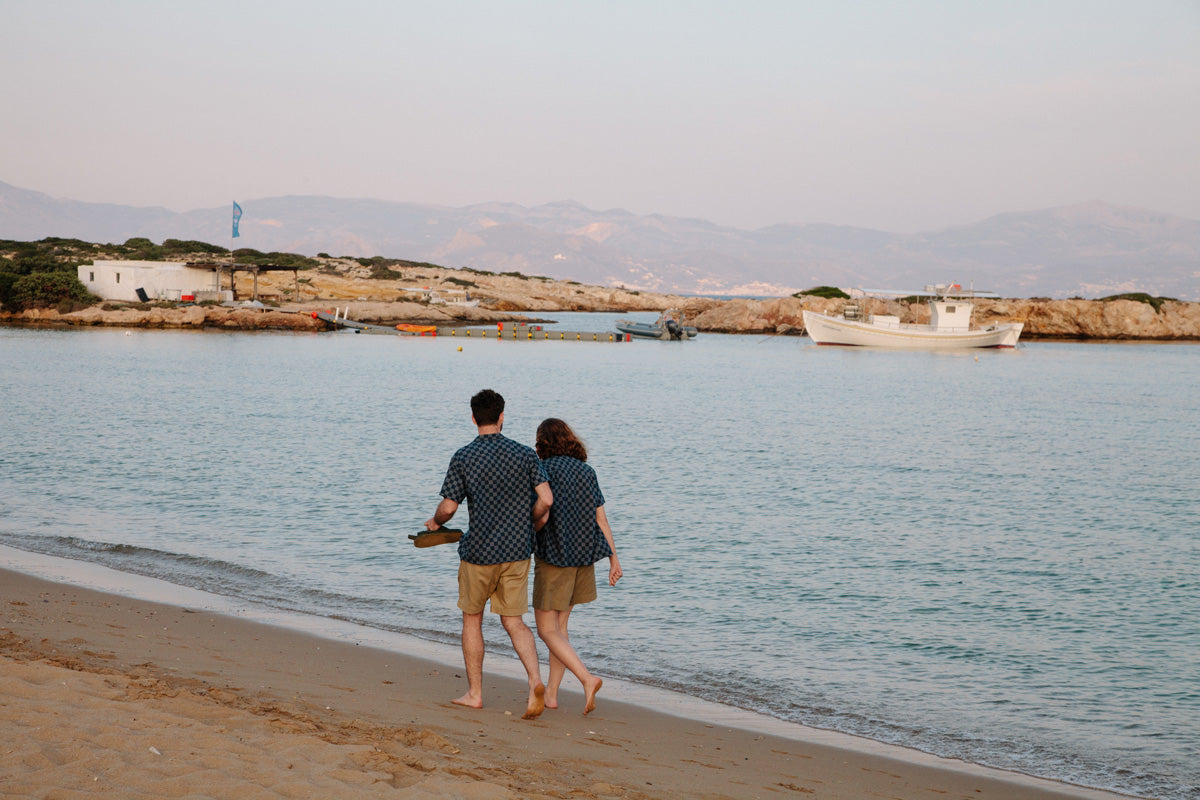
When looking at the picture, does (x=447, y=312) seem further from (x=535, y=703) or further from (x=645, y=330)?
(x=535, y=703)

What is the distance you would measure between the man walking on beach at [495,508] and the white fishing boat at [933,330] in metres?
77.7

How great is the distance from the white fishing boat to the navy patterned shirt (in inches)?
3045

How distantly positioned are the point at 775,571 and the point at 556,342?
240 ft

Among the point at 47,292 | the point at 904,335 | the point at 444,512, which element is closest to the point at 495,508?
the point at 444,512

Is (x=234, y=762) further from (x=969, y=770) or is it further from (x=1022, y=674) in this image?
(x=1022, y=674)

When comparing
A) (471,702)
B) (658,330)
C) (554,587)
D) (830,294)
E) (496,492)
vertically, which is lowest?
(471,702)

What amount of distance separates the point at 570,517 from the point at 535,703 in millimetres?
1295

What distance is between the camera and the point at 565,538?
20.7 ft

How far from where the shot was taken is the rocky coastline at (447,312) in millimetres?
82000

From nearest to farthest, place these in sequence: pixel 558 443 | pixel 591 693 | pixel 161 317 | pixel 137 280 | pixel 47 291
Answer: pixel 558 443 < pixel 591 693 < pixel 161 317 < pixel 47 291 < pixel 137 280

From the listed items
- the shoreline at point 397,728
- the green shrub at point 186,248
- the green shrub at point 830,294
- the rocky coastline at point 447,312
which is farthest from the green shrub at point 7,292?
the shoreline at point 397,728

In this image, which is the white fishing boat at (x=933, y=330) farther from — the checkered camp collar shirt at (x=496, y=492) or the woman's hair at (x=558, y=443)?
the checkered camp collar shirt at (x=496, y=492)

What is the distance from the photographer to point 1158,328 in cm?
9925

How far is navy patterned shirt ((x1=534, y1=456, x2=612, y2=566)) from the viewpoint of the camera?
20.6 ft
